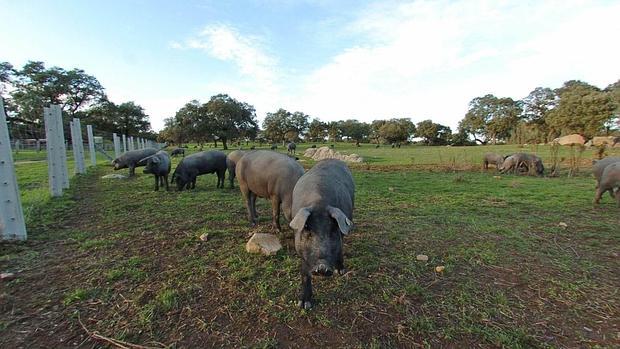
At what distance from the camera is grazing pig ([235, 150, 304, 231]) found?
224 inches

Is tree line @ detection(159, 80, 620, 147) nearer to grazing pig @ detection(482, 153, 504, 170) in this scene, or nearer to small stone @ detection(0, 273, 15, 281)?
grazing pig @ detection(482, 153, 504, 170)

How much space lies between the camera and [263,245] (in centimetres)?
493

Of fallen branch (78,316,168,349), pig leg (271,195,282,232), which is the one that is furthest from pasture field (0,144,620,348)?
pig leg (271,195,282,232)

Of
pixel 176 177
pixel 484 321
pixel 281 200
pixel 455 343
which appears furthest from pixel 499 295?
pixel 176 177

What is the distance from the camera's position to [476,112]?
89.8 metres

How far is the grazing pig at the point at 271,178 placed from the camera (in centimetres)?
570

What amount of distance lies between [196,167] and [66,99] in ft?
212

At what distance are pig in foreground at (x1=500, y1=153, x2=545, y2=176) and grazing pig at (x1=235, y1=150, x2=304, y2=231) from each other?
17434mm

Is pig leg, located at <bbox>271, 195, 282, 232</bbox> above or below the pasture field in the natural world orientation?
above

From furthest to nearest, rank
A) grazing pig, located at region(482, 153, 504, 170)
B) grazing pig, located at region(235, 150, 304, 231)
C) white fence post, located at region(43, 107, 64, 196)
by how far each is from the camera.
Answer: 1. grazing pig, located at region(482, 153, 504, 170)
2. white fence post, located at region(43, 107, 64, 196)
3. grazing pig, located at region(235, 150, 304, 231)

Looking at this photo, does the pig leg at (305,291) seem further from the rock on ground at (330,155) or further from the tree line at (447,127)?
the tree line at (447,127)

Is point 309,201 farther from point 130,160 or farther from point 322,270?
point 130,160

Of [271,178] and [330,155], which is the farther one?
[330,155]

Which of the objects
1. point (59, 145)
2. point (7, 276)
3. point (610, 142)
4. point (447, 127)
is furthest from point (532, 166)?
point (447, 127)
